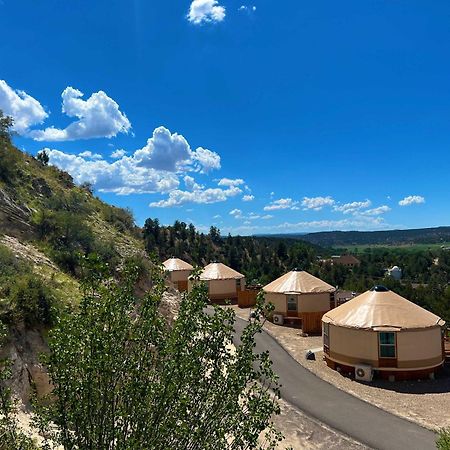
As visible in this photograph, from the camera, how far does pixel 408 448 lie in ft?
30.3

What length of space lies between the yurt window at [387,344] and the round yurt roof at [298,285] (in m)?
8.57

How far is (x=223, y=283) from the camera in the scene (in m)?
29.9

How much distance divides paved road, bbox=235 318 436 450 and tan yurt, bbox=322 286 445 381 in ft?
4.55

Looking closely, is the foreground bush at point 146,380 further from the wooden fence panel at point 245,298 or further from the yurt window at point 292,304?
the wooden fence panel at point 245,298

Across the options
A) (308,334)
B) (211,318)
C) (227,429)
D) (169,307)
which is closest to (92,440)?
(227,429)

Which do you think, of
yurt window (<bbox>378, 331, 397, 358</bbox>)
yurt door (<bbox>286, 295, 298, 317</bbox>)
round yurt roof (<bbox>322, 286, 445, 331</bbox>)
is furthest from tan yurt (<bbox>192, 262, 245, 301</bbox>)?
yurt window (<bbox>378, 331, 397, 358</bbox>)

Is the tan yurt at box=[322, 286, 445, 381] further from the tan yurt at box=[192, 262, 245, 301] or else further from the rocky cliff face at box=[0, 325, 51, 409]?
the tan yurt at box=[192, 262, 245, 301]

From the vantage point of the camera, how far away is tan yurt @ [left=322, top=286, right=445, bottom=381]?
→ 1412cm

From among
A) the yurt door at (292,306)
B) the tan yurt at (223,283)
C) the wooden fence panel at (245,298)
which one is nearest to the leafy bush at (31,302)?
the yurt door at (292,306)

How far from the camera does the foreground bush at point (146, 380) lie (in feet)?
12.3

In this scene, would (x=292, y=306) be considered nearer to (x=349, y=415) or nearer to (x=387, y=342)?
(x=387, y=342)

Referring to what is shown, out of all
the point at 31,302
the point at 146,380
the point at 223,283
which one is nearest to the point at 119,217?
the point at 223,283

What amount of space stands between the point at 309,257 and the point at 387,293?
49.6 metres

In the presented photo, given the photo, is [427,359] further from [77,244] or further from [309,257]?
[309,257]
